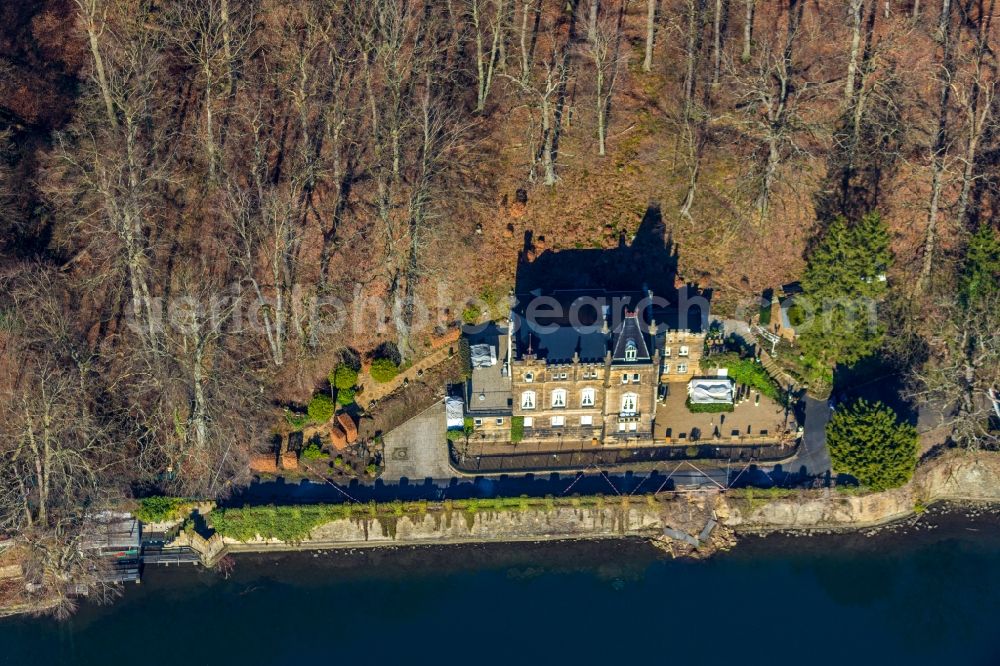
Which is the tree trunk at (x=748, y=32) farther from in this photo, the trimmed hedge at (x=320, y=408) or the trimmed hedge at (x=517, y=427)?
the trimmed hedge at (x=320, y=408)

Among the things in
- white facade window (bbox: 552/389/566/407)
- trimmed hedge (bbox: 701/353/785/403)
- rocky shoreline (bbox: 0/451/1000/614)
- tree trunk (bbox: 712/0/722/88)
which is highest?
tree trunk (bbox: 712/0/722/88)

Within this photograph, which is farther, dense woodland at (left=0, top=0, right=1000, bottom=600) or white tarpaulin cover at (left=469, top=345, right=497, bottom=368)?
white tarpaulin cover at (left=469, top=345, right=497, bottom=368)

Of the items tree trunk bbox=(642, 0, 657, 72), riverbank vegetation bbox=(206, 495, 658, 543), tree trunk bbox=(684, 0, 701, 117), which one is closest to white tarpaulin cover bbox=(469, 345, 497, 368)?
riverbank vegetation bbox=(206, 495, 658, 543)

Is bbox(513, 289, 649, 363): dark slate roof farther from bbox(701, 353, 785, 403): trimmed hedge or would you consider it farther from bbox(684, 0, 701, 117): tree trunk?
bbox(684, 0, 701, 117): tree trunk

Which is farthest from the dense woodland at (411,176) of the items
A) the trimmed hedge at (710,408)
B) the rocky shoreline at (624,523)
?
the trimmed hedge at (710,408)

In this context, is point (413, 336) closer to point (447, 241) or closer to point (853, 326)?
point (447, 241)

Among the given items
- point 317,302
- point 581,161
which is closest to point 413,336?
point 317,302

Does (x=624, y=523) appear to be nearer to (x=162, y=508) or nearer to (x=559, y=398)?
(x=559, y=398)
